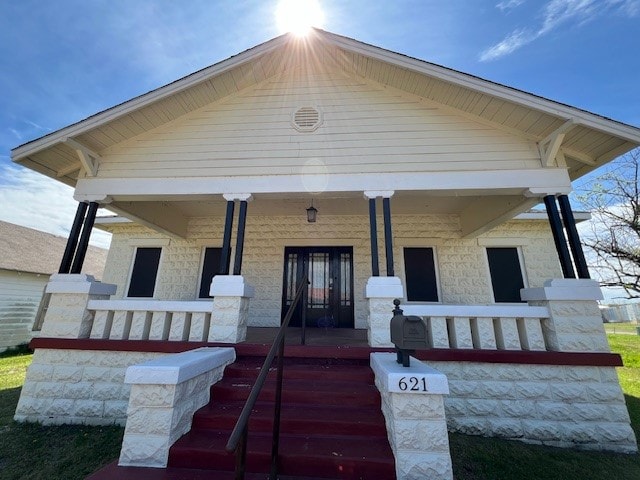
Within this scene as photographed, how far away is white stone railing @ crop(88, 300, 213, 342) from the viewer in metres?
4.03

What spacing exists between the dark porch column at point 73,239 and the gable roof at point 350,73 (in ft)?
2.53

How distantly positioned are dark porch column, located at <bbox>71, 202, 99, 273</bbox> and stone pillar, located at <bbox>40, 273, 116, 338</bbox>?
201 mm

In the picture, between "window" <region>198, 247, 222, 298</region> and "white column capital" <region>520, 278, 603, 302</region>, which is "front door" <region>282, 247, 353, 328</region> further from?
"white column capital" <region>520, 278, 603, 302</region>

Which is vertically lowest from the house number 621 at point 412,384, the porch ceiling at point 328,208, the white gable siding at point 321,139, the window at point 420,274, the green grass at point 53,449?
the green grass at point 53,449

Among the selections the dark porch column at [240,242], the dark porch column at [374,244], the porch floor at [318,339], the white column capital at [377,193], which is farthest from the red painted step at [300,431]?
the white column capital at [377,193]

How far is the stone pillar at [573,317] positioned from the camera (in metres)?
3.55

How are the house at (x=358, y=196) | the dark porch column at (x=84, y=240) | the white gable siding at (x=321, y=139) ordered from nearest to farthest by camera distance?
1. the house at (x=358, y=196)
2. the dark porch column at (x=84, y=240)
3. the white gable siding at (x=321, y=139)

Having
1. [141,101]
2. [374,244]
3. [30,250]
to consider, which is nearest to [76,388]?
[141,101]

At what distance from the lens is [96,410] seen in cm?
380

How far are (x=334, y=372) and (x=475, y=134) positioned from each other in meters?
4.43

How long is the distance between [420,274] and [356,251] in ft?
5.59

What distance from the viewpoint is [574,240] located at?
3955 mm

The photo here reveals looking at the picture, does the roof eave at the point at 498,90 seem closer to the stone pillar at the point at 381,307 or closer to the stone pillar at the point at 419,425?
the stone pillar at the point at 381,307

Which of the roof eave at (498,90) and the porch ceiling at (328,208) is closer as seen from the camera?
the roof eave at (498,90)
